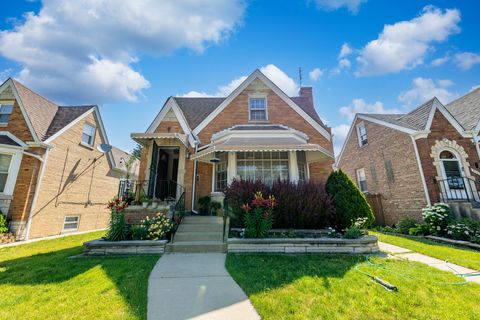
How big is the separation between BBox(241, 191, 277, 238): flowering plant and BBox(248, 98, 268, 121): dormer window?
7942 mm

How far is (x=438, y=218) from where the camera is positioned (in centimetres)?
1009

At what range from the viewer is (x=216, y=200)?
10.9 meters

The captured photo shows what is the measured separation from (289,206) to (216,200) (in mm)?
4553

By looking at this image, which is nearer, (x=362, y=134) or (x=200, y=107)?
(x=200, y=107)

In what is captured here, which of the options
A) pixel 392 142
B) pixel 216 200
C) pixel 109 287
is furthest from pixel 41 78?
pixel 392 142

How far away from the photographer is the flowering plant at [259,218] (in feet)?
22.6

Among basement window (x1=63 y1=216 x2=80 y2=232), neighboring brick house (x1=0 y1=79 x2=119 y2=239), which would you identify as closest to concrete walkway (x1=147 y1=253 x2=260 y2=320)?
neighboring brick house (x1=0 y1=79 x2=119 y2=239)

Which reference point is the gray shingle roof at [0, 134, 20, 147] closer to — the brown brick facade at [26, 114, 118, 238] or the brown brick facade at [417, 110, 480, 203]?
the brown brick facade at [26, 114, 118, 238]

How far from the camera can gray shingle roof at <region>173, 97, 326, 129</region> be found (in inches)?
586

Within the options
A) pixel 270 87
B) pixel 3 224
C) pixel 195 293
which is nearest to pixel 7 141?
pixel 3 224

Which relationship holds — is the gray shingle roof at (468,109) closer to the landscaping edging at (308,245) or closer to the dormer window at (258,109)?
the dormer window at (258,109)

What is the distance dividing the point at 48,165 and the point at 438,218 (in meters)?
22.7

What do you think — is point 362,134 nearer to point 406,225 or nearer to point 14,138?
point 406,225

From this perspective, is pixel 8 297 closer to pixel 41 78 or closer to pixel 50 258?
pixel 50 258
